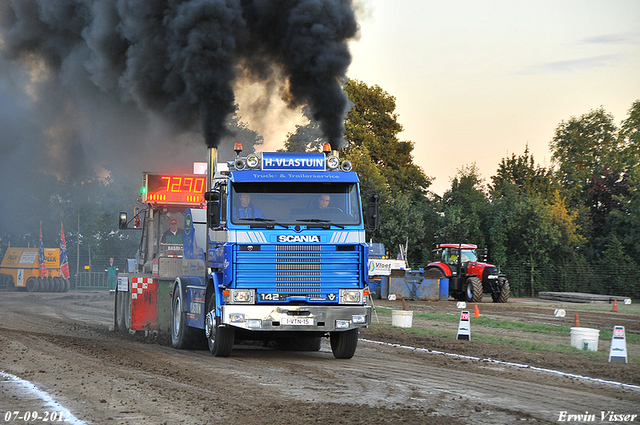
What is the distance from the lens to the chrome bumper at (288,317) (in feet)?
36.7

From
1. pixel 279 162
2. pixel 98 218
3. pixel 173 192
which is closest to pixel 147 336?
pixel 173 192

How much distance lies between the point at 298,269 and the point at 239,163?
2.04 metres

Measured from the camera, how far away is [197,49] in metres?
17.7

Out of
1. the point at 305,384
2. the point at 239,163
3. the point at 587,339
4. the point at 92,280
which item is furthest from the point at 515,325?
the point at 92,280

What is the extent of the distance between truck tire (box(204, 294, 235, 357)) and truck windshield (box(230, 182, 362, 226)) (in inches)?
62.0

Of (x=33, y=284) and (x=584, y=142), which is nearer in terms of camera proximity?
(x=33, y=284)

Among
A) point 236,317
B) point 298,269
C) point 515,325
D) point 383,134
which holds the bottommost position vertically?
point 515,325

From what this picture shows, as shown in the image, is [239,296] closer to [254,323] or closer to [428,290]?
[254,323]

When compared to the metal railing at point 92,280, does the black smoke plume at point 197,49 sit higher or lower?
higher

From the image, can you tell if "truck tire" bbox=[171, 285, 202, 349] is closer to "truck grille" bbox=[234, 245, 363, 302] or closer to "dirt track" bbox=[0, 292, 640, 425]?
"dirt track" bbox=[0, 292, 640, 425]

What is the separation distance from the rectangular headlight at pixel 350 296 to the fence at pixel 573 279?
35340mm

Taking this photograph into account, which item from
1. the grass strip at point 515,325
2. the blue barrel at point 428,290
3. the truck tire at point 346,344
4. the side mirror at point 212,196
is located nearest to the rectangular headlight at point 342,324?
the truck tire at point 346,344

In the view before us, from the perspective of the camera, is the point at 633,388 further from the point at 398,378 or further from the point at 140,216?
the point at 140,216

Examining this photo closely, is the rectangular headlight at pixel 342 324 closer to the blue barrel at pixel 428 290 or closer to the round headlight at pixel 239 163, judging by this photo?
the round headlight at pixel 239 163
